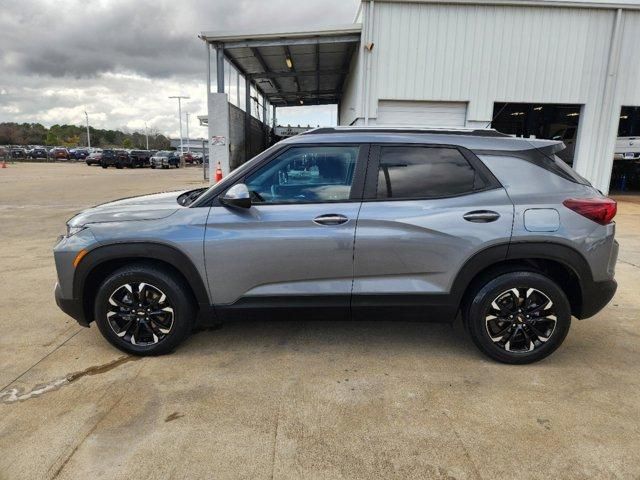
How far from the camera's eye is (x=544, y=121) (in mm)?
21500

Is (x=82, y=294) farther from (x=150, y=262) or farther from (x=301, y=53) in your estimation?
(x=301, y=53)

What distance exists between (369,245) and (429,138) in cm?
96

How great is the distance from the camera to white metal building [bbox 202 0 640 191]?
12.2 m

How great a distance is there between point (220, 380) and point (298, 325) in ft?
3.72

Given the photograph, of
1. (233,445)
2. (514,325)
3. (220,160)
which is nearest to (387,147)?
(514,325)

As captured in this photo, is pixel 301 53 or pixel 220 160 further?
pixel 301 53

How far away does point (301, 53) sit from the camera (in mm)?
16125

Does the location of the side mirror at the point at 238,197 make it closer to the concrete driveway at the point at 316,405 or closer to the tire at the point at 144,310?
the tire at the point at 144,310

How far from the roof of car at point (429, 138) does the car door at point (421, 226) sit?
0.07m

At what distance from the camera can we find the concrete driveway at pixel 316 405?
2283 millimetres

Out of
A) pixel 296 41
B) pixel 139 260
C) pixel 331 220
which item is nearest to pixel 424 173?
pixel 331 220

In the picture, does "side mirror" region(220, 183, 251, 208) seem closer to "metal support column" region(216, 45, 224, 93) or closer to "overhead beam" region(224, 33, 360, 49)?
"overhead beam" region(224, 33, 360, 49)

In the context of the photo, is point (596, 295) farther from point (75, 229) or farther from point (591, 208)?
point (75, 229)

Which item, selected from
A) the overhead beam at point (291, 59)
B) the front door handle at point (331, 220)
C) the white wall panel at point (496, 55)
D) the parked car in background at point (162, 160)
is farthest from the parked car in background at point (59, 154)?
the front door handle at point (331, 220)
